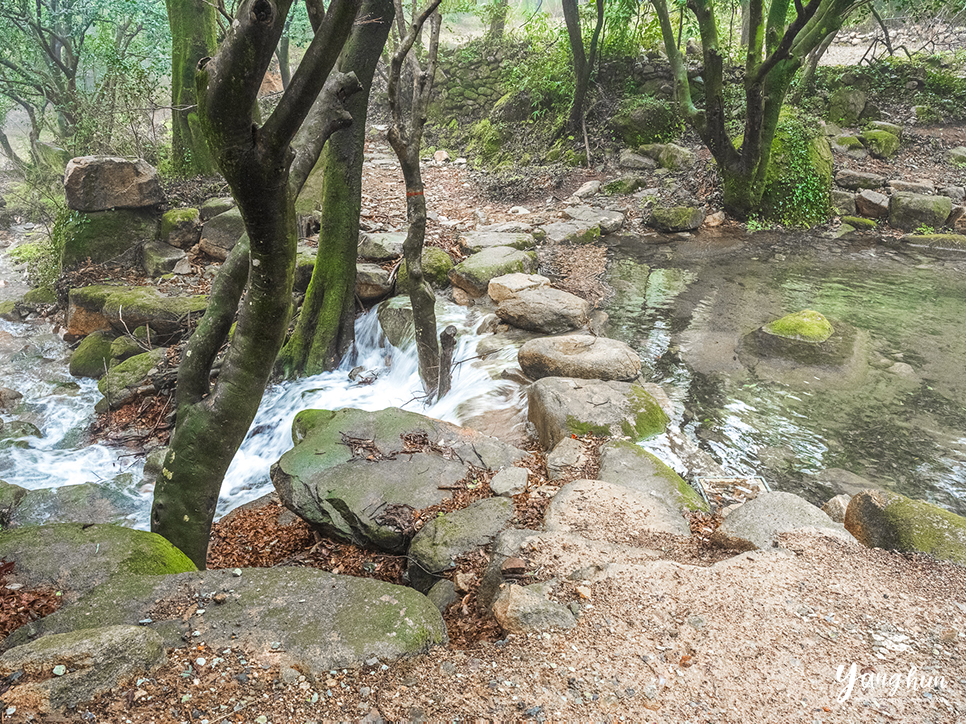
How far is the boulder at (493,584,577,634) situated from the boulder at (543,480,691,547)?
70cm

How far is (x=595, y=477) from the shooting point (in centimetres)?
389

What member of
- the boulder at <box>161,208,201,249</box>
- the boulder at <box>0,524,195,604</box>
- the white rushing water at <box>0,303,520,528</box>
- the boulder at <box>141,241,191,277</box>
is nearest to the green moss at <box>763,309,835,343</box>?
the white rushing water at <box>0,303,520,528</box>

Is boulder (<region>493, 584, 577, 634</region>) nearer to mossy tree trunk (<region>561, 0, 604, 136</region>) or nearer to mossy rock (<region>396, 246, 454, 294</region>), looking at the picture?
mossy rock (<region>396, 246, 454, 294</region>)

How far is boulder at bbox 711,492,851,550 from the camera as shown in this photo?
2.96m

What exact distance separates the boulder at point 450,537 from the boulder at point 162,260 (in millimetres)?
6564

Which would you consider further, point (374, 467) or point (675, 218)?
point (675, 218)

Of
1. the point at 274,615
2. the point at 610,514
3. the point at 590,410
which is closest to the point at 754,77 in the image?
the point at 590,410

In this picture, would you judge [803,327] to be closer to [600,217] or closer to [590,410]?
[590,410]

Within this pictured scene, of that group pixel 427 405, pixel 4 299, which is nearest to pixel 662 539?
pixel 427 405

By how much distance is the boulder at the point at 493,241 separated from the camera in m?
8.34

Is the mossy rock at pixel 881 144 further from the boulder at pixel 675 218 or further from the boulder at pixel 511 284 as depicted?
the boulder at pixel 511 284

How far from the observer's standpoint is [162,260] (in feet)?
27.0

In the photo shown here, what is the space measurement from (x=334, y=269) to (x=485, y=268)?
80.3 inches

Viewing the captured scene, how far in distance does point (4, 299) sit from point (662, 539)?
1107 centimetres
